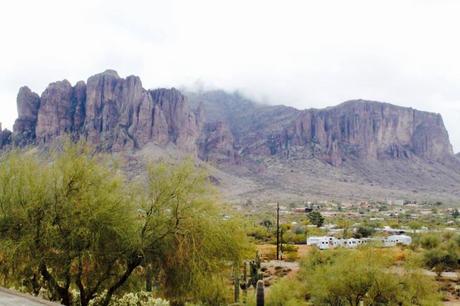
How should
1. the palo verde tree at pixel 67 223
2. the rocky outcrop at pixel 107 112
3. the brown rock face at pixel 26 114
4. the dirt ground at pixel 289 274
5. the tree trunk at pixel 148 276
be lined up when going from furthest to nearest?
1. the brown rock face at pixel 26 114
2. the rocky outcrop at pixel 107 112
3. the dirt ground at pixel 289 274
4. the tree trunk at pixel 148 276
5. the palo verde tree at pixel 67 223

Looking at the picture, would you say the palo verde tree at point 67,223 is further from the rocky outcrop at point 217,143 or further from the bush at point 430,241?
the rocky outcrop at point 217,143

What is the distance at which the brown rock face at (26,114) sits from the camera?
14375 centimetres

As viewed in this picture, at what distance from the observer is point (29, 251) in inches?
566

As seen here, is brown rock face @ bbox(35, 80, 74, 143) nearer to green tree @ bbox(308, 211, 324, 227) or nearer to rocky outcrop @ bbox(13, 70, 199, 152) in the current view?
rocky outcrop @ bbox(13, 70, 199, 152)

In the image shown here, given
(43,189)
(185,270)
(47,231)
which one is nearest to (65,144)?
(43,189)

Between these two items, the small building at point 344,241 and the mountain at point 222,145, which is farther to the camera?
the mountain at point 222,145

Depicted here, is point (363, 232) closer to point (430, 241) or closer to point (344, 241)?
point (344, 241)

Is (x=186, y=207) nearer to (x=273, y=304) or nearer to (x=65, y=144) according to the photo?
(x=65, y=144)

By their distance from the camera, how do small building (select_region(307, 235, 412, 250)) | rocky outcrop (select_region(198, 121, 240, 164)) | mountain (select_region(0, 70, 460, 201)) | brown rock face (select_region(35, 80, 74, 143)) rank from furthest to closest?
rocky outcrop (select_region(198, 121, 240, 164)) < brown rock face (select_region(35, 80, 74, 143)) < mountain (select_region(0, 70, 460, 201)) < small building (select_region(307, 235, 412, 250))

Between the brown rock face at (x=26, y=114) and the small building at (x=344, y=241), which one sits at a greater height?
the brown rock face at (x=26, y=114)

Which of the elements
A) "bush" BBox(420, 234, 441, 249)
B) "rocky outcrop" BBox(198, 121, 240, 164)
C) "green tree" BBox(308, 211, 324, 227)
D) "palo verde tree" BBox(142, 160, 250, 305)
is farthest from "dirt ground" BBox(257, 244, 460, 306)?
"rocky outcrop" BBox(198, 121, 240, 164)

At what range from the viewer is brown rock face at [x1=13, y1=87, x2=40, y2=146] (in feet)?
472

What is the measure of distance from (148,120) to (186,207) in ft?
436

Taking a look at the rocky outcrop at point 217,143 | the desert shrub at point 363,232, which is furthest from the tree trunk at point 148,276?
the rocky outcrop at point 217,143
